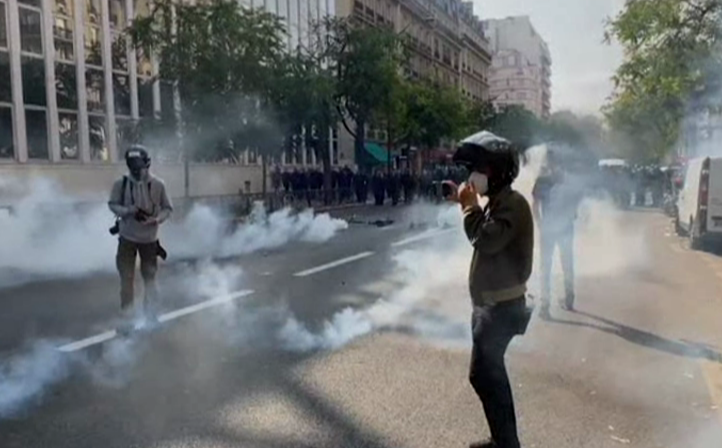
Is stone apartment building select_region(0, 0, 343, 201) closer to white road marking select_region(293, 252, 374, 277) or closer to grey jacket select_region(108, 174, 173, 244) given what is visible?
white road marking select_region(293, 252, 374, 277)

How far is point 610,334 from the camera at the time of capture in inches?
264

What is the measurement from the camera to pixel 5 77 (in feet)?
63.4

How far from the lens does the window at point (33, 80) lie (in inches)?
789

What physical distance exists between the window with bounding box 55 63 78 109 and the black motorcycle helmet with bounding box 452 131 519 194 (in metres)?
20.2

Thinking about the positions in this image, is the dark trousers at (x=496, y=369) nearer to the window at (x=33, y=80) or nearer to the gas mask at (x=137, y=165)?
the gas mask at (x=137, y=165)

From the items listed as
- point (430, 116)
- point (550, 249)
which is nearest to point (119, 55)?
point (550, 249)

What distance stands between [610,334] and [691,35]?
5140 mm

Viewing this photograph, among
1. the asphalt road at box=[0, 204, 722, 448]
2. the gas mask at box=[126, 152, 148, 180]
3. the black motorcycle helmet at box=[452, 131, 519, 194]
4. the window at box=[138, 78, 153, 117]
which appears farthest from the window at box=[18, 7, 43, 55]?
the black motorcycle helmet at box=[452, 131, 519, 194]

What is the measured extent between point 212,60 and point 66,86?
17.8ft

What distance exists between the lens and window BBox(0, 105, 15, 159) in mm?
19398

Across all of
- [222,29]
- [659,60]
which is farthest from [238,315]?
[222,29]

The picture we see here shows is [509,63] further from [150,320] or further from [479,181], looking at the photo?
[479,181]

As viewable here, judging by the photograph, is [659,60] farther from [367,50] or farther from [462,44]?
[462,44]

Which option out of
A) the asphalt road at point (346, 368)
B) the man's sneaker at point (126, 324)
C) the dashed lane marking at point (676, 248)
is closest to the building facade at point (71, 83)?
the asphalt road at point (346, 368)
